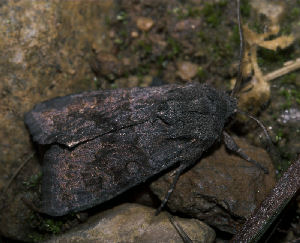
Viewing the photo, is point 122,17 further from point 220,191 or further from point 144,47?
point 220,191

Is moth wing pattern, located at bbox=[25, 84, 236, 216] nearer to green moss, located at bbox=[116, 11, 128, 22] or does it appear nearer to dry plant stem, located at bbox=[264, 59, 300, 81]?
dry plant stem, located at bbox=[264, 59, 300, 81]

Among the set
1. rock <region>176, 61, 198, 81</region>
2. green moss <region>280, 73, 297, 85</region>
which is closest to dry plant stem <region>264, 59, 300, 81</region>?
green moss <region>280, 73, 297, 85</region>

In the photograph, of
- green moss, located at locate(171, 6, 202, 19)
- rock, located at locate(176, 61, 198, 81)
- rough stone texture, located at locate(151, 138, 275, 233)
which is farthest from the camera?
green moss, located at locate(171, 6, 202, 19)

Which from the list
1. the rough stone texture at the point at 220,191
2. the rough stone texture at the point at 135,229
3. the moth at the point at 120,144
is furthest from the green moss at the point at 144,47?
the rough stone texture at the point at 135,229

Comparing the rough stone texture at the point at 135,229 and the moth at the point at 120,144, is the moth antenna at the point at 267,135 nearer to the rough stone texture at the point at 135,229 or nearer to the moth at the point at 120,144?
the moth at the point at 120,144

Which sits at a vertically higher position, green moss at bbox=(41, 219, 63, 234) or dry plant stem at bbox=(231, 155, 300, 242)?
dry plant stem at bbox=(231, 155, 300, 242)

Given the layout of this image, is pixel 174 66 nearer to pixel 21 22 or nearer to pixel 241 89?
pixel 241 89

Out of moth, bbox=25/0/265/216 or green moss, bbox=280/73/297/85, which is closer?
moth, bbox=25/0/265/216
